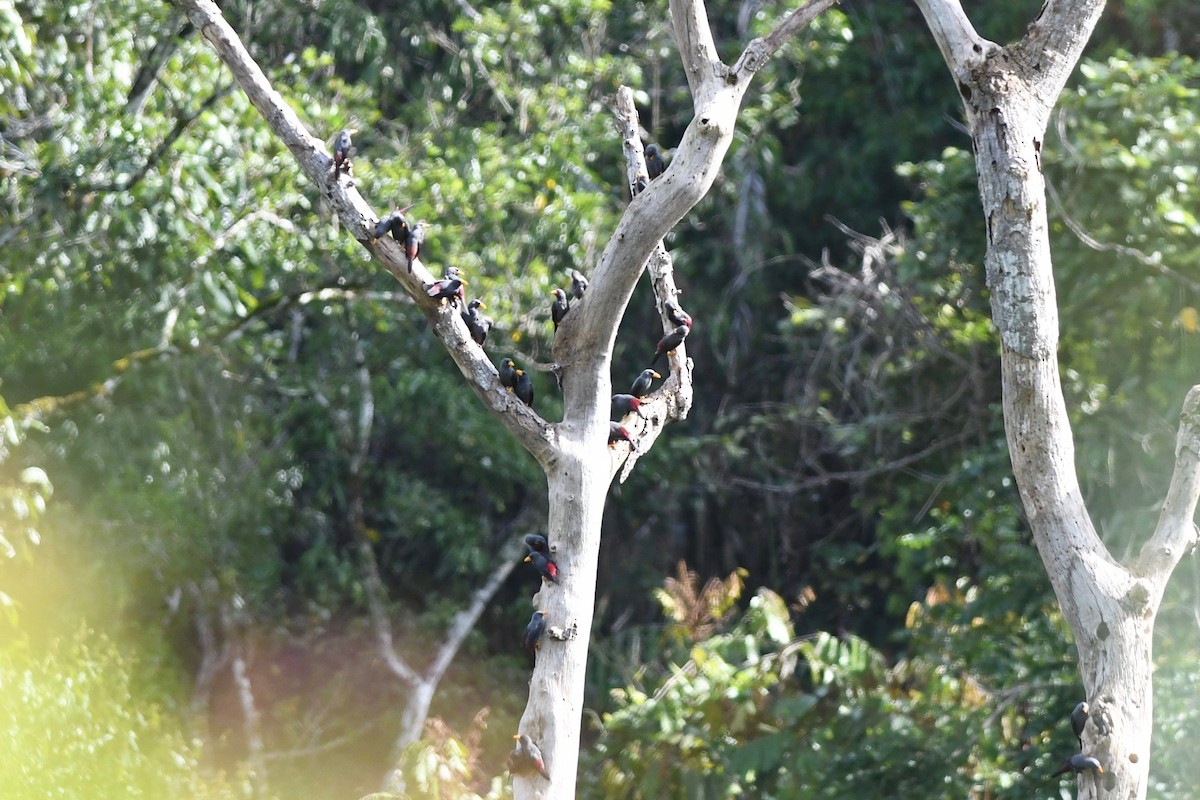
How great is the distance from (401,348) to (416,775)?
3334 millimetres

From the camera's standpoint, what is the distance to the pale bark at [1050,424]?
279cm

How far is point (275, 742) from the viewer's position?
808cm

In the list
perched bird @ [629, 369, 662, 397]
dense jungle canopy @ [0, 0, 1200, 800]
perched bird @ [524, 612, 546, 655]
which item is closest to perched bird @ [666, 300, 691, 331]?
perched bird @ [629, 369, 662, 397]

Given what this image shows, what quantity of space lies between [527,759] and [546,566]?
14.1 inches

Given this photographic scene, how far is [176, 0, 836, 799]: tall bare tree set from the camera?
8.43ft

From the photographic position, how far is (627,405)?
300 cm

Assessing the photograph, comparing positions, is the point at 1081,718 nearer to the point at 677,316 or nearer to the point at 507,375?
the point at 677,316

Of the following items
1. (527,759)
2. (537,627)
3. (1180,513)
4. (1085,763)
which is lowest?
(527,759)

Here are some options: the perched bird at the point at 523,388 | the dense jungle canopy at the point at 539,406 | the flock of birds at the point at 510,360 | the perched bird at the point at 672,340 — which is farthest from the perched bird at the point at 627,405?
the dense jungle canopy at the point at 539,406

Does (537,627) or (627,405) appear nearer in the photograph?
(537,627)

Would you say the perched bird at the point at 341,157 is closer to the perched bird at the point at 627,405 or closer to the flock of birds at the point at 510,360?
the flock of birds at the point at 510,360

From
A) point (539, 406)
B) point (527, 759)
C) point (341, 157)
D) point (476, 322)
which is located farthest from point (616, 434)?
point (539, 406)

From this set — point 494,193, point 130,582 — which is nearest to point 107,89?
point 494,193

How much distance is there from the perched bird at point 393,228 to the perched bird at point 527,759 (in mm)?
983
